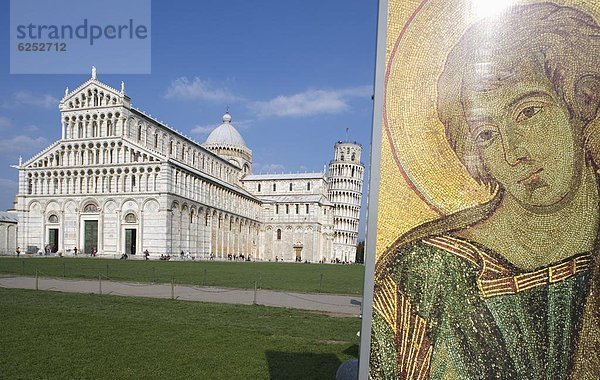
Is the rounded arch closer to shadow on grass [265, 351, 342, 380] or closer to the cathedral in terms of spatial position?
the cathedral

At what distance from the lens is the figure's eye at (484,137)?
3418 mm

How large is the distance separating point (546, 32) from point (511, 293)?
184cm

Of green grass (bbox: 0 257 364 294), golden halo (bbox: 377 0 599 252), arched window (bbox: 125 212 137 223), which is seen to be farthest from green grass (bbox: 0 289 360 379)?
arched window (bbox: 125 212 137 223)

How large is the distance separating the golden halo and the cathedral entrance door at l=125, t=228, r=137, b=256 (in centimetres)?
5340

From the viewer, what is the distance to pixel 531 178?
10.9 ft

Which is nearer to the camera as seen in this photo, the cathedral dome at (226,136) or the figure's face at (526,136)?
the figure's face at (526,136)

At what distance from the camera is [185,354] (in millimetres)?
7953

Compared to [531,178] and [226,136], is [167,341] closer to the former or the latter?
[531,178]

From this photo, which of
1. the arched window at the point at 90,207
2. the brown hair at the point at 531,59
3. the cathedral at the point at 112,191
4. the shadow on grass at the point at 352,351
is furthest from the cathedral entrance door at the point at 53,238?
the brown hair at the point at 531,59

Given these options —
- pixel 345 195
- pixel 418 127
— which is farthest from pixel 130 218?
pixel 418 127

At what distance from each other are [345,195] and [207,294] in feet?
259

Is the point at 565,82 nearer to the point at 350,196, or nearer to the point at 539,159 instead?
the point at 539,159

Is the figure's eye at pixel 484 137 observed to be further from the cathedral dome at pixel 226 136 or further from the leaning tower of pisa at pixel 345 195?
the leaning tower of pisa at pixel 345 195

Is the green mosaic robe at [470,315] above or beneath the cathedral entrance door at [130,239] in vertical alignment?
above
